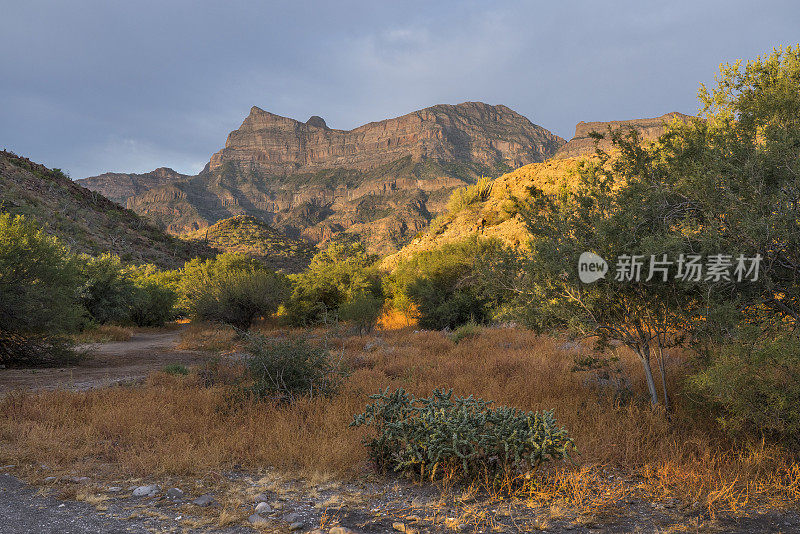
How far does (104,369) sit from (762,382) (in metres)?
15.6

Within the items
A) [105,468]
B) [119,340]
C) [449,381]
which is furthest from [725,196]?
[119,340]

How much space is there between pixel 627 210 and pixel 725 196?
1273 mm

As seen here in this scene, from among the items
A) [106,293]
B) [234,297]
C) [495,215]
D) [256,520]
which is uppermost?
[495,215]

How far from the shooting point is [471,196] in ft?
111

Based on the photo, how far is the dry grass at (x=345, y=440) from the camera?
455 cm

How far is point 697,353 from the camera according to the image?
656 centimetres

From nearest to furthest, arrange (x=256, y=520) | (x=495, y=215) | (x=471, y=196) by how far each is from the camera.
Answer: (x=256, y=520)
(x=495, y=215)
(x=471, y=196)

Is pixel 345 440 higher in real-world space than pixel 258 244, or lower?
lower

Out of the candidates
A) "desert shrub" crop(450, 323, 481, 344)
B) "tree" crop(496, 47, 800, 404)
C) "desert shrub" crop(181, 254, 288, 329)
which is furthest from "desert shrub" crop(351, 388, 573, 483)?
"desert shrub" crop(181, 254, 288, 329)

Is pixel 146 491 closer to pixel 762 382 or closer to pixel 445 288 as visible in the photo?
pixel 762 382

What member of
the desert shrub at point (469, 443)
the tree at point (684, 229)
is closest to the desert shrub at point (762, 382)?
the tree at point (684, 229)

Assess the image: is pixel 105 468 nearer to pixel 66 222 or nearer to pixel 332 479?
pixel 332 479

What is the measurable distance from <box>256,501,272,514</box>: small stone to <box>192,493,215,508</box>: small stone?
1.92 ft

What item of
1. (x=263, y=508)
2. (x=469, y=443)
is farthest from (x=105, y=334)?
(x=469, y=443)
